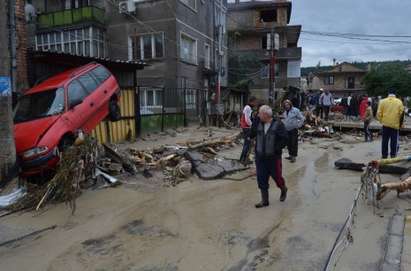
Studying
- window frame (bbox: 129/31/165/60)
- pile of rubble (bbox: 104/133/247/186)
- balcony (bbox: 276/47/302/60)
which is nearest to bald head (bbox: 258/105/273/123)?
pile of rubble (bbox: 104/133/247/186)

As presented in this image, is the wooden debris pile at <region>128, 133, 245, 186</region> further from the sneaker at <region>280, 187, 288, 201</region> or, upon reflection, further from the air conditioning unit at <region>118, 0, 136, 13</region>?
the air conditioning unit at <region>118, 0, 136, 13</region>

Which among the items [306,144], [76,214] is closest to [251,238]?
[76,214]

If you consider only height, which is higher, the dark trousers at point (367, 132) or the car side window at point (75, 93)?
the car side window at point (75, 93)

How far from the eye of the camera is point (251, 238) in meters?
5.31

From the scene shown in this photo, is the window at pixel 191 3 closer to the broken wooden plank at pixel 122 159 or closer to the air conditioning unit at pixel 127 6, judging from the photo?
the air conditioning unit at pixel 127 6

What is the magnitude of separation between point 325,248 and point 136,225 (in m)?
2.67

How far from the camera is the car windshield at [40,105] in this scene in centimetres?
909

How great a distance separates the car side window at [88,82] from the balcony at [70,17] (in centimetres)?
1441

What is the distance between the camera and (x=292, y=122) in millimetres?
11055

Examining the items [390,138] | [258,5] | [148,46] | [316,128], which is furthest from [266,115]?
[258,5]

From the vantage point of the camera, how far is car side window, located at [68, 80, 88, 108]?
954 centimetres

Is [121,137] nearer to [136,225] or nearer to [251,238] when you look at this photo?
[136,225]

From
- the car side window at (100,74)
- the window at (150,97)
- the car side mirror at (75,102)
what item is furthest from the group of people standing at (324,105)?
the car side mirror at (75,102)

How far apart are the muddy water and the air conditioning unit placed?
16.7m
